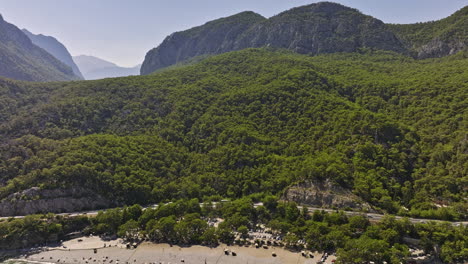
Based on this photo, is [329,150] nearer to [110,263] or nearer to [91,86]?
[110,263]

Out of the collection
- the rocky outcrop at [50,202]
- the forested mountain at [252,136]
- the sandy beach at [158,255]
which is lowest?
the sandy beach at [158,255]

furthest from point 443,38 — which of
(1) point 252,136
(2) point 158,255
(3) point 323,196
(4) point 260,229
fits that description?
(2) point 158,255

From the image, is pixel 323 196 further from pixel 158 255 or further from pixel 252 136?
pixel 158 255

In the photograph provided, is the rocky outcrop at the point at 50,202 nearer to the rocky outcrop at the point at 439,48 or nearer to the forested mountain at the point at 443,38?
the rocky outcrop at the point at 439,48

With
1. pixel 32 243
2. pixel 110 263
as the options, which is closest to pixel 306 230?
pixel 110 263

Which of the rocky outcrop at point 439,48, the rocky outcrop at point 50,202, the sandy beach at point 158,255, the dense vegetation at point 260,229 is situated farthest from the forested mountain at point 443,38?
the rocky outcrop at point 50,202

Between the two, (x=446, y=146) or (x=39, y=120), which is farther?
(x=39, y=120)

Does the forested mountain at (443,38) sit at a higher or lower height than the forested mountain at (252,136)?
higher
